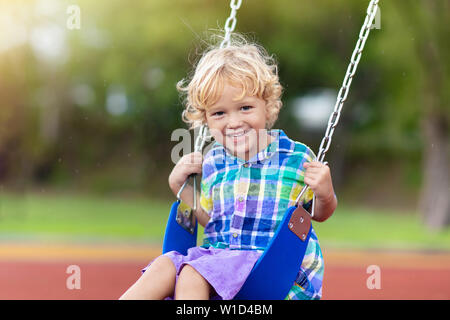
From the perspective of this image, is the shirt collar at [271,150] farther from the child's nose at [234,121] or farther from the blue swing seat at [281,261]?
the blue swing seat at [281,261]

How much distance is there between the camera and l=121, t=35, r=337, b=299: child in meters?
1.65

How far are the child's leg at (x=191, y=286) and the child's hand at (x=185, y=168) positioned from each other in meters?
0.47

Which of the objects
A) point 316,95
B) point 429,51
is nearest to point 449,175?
point 429,51

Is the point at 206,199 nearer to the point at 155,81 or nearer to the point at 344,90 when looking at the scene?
the point at 344,90

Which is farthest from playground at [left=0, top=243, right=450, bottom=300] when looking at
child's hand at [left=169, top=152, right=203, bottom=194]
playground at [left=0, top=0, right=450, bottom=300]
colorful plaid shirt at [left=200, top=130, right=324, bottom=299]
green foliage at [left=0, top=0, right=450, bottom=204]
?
green foliage at [left=0, top=0, right=450, bottom=204]

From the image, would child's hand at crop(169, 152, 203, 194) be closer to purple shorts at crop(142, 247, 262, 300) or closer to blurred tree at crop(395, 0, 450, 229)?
purple shorts at crop(142, 247, 262, 300)

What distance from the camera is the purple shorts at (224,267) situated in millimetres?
1524

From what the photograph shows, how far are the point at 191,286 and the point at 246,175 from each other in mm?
401

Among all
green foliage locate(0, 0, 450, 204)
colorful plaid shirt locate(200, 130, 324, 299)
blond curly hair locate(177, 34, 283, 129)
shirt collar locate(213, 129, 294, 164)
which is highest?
green foliage locate(0, 0, 450, 204)

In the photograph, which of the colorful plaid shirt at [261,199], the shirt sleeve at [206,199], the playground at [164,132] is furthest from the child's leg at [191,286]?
the playground at [164,132]

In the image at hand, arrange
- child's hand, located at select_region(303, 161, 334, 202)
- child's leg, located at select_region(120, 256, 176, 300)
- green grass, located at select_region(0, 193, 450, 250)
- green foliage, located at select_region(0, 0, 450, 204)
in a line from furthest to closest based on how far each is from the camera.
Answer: green foliage, located at select_region(0, 0, 450, 204), green grass, located at select_region(0, 193, 450, 250), child's hand, located at select_region(303, 161, 334, 202), child's leg, located at select_region(120, 256, 176, 300)

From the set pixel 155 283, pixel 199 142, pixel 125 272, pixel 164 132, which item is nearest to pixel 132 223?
pixel 164 132

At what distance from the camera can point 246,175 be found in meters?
1.74

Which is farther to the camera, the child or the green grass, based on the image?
the green grass
